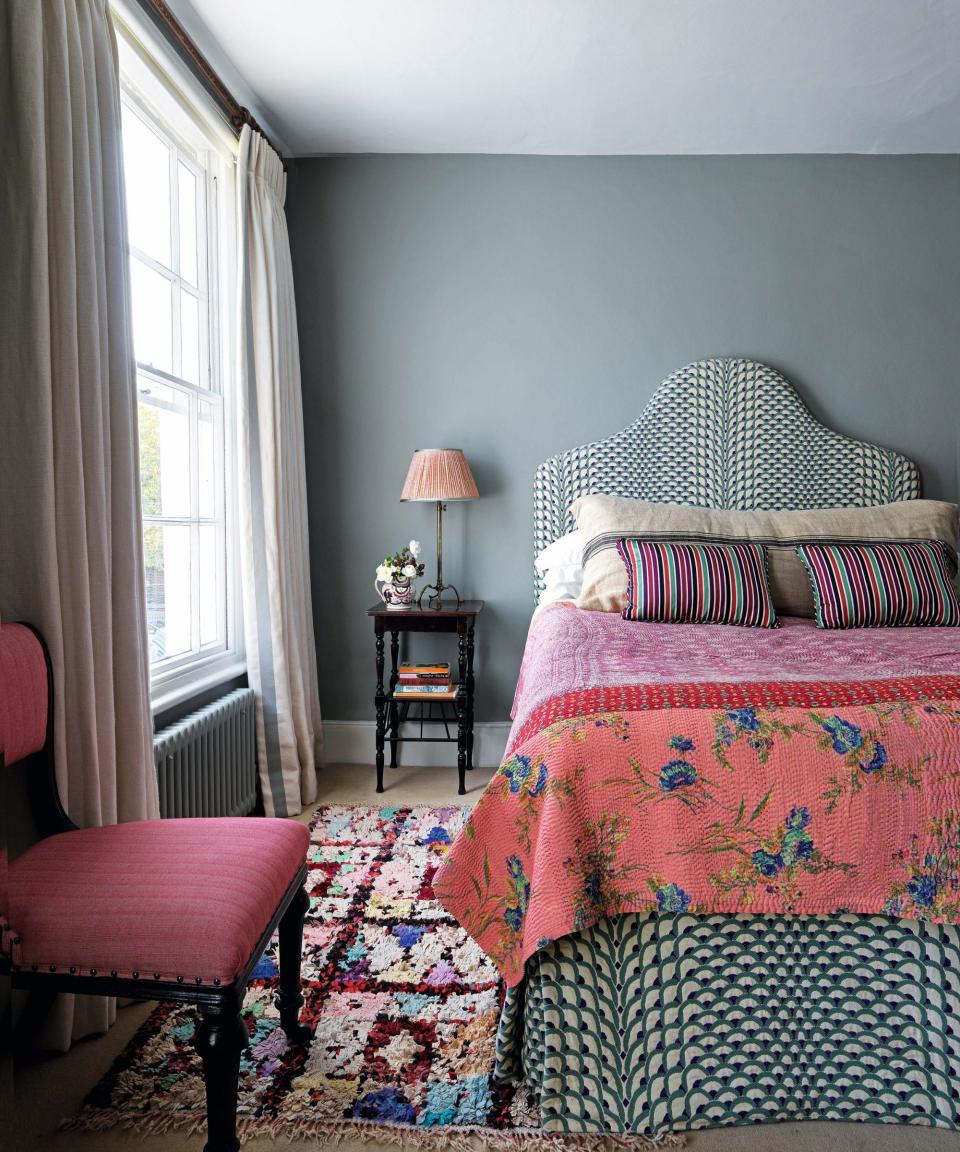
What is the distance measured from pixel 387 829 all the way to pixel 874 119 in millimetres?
3313

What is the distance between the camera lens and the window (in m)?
2.46

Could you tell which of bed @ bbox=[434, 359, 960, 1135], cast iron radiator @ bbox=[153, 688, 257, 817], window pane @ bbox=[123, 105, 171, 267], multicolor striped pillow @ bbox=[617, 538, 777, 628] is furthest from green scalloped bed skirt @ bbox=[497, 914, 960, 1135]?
window pane @ bbox=[123, 105, 171, 267]

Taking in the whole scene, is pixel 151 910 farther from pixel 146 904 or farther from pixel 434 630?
pixel 434 630

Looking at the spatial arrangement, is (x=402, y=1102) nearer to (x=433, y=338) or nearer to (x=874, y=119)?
(x=433, y=338)

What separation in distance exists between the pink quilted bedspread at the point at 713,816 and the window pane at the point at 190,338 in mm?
1964

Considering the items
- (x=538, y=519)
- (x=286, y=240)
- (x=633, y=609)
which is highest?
(x=286, y=240)

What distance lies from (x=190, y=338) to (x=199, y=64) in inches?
33.4

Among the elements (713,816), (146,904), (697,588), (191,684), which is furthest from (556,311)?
(146,904)

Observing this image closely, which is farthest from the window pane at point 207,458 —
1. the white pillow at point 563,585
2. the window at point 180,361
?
the white pillow at point 563,585

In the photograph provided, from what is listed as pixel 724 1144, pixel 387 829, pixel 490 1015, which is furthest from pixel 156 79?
pixel 724 1144

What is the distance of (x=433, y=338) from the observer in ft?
11.7

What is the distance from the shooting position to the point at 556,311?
11.6ft

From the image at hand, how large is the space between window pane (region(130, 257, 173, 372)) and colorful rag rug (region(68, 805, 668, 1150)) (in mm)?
1747

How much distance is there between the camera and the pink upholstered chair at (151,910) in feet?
3.90
